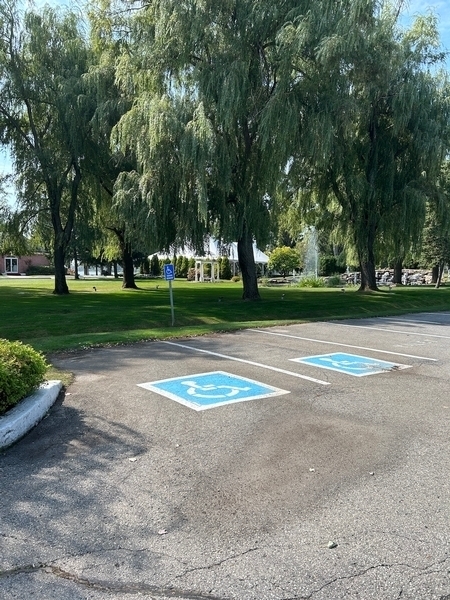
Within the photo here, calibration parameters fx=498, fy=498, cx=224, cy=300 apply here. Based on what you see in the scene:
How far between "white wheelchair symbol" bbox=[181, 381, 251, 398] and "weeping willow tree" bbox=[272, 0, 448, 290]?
10871mm

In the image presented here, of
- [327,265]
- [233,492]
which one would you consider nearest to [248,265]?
[233,492]

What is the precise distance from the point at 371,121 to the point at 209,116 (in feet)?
26.5

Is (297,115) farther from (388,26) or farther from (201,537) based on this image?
(201,537)

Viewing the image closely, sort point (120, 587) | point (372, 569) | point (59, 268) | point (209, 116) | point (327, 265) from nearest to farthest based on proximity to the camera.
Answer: point (120, 587)
point (372, 569)
point (209, 116)
point (59, 268)
point (327, 265)

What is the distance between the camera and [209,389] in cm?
640

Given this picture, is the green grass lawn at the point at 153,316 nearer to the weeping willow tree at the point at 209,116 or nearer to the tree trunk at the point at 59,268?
the weeping willow tree at the point at 209,116

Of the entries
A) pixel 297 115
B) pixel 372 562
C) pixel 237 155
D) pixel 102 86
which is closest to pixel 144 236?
pixel 237 155

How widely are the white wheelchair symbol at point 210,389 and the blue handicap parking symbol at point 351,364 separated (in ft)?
6.10

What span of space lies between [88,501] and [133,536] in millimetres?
583

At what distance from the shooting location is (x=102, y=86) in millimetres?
19359

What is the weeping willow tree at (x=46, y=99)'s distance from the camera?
2031 cm

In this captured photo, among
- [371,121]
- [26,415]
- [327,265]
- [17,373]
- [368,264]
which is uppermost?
[371,121]

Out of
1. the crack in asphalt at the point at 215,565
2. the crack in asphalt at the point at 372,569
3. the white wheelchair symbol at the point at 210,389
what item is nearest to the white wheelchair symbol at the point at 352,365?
the white wheelchair symbol at the point at 210,389

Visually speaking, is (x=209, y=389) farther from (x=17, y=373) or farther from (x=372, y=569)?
(x=372, y=569)
